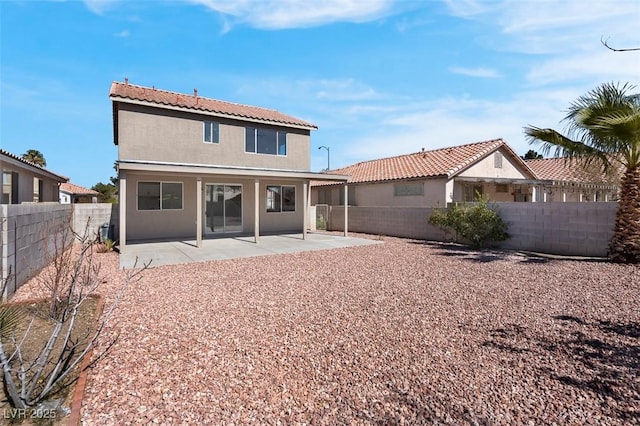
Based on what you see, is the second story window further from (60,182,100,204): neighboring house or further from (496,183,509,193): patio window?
(60,182,100,204): neighboring house

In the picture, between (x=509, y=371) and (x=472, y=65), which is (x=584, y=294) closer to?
(x=509, y=371)

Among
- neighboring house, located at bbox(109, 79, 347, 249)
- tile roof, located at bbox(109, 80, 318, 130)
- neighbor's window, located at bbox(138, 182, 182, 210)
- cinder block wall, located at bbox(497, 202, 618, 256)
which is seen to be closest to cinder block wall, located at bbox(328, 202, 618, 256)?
cinder block wall, located at bbox(497, 202, 618, 256)

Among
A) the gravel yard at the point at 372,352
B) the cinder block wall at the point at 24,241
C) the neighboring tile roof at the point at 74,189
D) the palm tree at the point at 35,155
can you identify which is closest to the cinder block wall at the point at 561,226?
the gravel yard at the point at 372,352

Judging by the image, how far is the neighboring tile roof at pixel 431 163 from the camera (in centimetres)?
1864

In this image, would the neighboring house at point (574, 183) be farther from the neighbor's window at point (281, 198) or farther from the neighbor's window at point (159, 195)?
the neighbor's window at point (159, 195)

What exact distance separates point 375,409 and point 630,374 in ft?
9.30

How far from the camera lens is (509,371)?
12.1 ft

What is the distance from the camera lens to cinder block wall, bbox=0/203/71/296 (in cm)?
618

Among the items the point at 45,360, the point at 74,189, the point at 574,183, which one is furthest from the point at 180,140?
the point at 74,189

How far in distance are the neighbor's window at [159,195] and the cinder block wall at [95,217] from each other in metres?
1.19

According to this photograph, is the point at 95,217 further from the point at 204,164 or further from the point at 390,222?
the point at 390,222

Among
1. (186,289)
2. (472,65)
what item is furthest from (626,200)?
(186,289)

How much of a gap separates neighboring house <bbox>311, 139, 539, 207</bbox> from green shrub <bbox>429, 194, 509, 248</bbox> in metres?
3.10

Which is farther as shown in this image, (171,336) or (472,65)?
(472,65)
